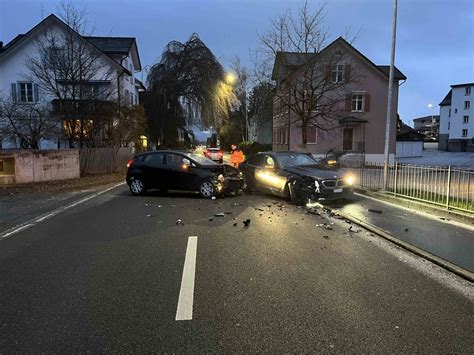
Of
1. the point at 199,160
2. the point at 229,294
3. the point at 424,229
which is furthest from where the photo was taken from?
the point at 199,160

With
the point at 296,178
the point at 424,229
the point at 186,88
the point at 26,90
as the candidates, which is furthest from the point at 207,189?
the point at 26,90

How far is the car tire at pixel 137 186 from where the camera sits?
13.8 metres

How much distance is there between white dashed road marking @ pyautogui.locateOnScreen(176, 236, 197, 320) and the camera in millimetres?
4152

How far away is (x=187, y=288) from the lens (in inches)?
191

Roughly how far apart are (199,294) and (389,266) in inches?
111

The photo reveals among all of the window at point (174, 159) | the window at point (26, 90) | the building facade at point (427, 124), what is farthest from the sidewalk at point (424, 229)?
the building facade at point (427, 124)

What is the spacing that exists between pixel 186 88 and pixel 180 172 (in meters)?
28.1

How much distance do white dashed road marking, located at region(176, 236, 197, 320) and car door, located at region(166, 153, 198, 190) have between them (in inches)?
251

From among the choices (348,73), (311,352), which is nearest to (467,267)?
(311,352)

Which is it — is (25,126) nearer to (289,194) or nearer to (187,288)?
(289,194)

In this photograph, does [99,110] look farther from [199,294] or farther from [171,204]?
[199,294]

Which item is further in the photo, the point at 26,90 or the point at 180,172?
the point at 26,90

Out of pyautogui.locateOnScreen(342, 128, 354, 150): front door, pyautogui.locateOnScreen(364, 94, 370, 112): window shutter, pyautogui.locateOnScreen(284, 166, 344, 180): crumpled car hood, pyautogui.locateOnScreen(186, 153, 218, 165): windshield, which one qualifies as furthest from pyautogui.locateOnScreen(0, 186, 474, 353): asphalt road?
pyautogui.locateOnScreen(364, 94, 370, 112): window shutter

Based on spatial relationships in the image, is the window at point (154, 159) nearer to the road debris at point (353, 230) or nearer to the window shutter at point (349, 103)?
the road debris at point (353, 230)
